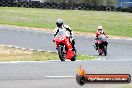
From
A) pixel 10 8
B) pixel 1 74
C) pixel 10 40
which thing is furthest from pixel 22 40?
pixel 10 8

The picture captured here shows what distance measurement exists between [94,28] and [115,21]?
25.9 ft

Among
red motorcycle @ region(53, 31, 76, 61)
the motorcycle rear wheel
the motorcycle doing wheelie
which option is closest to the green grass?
the motorcycle doing wheelie

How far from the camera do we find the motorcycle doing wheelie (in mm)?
24889

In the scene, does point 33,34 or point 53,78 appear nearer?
point 53,78

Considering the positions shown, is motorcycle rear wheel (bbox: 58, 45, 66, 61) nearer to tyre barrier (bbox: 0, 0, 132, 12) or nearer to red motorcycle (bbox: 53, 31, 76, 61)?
red motorcycle (bbox: 53, 31, 76, 61)

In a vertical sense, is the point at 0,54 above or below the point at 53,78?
below

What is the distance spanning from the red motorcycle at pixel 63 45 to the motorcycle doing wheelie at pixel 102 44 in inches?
279

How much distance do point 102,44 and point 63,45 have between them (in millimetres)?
7645

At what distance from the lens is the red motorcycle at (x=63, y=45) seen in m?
17.5

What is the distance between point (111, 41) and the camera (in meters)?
33.9

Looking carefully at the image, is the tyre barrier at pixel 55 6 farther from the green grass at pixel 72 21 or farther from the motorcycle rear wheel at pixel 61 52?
the motorcycle rear wheel at pixel 61 52

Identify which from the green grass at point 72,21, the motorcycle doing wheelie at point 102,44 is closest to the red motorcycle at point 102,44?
the motorcycle doing wheelie at point 102,44

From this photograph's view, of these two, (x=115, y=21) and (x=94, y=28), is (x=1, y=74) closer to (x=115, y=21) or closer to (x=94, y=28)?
(x=94, y=28)

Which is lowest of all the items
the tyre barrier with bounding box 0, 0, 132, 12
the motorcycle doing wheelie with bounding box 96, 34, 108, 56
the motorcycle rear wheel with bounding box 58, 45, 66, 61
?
the tyre barrier with bounding box 0, 0, 132, 12
